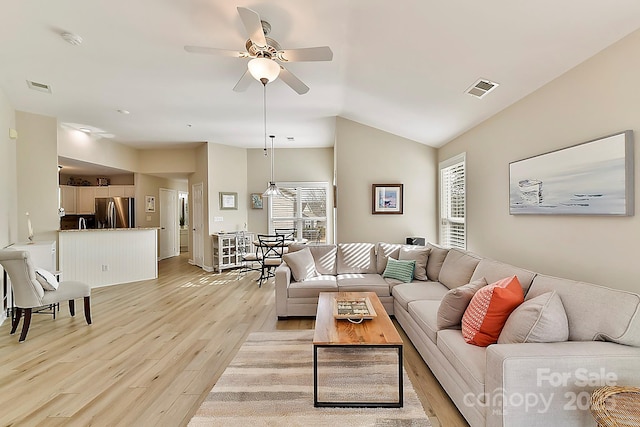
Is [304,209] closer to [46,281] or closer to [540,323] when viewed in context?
[46,281]

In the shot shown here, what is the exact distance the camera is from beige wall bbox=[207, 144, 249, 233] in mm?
6996

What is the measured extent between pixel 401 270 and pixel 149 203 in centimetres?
702

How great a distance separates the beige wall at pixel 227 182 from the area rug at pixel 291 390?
15.2ft

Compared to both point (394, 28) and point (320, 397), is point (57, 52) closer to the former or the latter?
point (394, 28)

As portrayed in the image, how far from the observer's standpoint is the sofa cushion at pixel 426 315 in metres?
2.42

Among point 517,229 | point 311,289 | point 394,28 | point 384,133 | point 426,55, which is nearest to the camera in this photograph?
point 394,28

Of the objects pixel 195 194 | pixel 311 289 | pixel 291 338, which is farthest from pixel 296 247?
pixel 195 194

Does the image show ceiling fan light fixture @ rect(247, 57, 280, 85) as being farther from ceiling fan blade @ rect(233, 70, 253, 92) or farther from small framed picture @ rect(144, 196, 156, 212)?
small framed picture @ rect(144, 196, 156, 212)

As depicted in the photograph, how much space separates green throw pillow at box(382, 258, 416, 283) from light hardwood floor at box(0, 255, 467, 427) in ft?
3.16

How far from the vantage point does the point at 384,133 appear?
5250 millimetres

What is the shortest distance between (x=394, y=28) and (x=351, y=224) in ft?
10.5

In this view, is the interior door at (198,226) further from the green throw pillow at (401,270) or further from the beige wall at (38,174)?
the green throw pillow at (401,270)

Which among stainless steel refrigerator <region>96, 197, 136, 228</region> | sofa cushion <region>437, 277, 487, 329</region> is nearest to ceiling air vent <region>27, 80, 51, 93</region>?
stainless steel refrigerator <region>96, 197, 136, 228</region>

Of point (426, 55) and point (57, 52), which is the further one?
point (57, 52)
